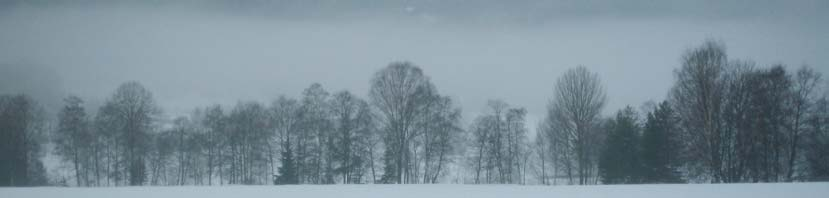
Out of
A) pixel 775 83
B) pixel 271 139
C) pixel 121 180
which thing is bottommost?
pixel 121 180

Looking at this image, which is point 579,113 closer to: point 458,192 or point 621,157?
point 621,157

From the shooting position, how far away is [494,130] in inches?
1464

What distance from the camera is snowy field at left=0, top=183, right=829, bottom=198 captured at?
48.1ft

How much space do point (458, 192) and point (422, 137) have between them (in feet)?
49.3

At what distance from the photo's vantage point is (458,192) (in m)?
16.6

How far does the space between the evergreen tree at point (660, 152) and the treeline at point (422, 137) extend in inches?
3.4

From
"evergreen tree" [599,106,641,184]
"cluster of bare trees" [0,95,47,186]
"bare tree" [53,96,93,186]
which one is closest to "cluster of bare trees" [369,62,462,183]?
"evergreen tree" [599,106,641,184]

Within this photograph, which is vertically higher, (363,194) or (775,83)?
(775,83)

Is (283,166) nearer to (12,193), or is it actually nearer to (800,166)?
(12,193)

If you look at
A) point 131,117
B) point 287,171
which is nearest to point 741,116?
point 287,171

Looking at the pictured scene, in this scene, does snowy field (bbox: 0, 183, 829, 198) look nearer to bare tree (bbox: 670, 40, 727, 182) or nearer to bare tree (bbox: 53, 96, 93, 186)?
bare tree (bbox: 670, 40, 727, 182)

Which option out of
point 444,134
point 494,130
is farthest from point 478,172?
point 444,134

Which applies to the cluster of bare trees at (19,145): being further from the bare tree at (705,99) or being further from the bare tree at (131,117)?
the bare tree at (705,99)

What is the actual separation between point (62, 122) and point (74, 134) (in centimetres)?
116
